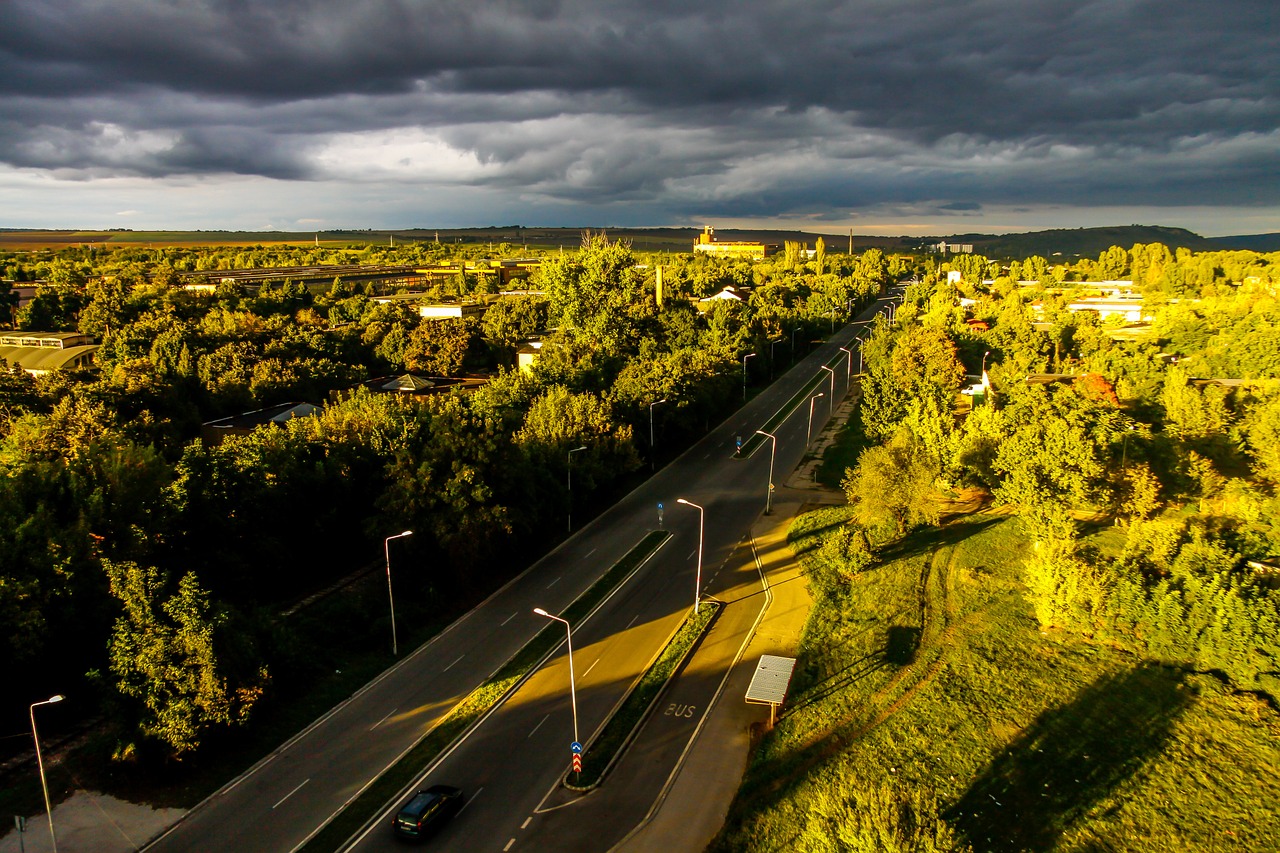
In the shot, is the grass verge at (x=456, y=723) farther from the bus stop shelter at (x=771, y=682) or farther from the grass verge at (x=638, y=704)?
the bus stop shelter at (x=771, y=682)

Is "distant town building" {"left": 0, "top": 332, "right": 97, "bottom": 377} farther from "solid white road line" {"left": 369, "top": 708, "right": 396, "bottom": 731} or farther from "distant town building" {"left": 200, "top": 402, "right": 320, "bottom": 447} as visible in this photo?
"solid white road line" {"left": 369, "top": 708, "right": 396, "bottom": 731}

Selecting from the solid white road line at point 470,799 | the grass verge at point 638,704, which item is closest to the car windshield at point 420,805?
the solid white road line at point 470,799

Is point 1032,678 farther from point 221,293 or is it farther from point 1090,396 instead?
point 221,293

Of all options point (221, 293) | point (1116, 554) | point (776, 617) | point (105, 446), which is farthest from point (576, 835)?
point (221, 293)

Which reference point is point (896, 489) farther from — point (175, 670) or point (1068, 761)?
point (175, 670)

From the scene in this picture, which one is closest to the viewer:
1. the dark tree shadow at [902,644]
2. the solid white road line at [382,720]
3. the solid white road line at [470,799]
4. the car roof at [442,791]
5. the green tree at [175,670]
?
the car roof at [442,791]
